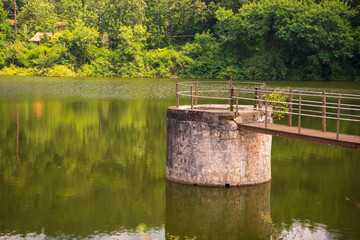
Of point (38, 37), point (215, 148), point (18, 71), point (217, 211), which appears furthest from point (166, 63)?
point (217, 211)

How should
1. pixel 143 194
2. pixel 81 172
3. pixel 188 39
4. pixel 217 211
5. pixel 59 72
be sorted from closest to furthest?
1. pixel 217 211
2. pixel 143 194
3. pixel 81 172
4. pixel 59 72
5. pixel 188 39

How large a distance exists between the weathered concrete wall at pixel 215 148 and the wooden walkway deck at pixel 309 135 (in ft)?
1.68

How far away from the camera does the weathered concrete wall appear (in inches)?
642

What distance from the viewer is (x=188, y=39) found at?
9125cm

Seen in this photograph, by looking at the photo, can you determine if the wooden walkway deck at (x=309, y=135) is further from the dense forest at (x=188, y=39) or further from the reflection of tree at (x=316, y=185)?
the dense forest at (x=188, y=39)

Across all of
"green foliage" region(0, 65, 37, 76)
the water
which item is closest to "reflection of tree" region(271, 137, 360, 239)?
the water

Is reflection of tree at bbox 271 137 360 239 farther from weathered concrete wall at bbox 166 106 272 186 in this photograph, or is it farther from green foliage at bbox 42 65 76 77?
green foliage at bbox 42 65 76 77

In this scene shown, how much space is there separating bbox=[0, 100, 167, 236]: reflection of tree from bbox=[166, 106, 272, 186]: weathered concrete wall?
1544 mm

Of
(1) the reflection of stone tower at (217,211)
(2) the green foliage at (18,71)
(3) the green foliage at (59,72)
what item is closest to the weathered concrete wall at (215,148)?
(1) the reflection of stone tower at (217,211)

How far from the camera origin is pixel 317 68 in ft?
234

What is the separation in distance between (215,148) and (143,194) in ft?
10.4

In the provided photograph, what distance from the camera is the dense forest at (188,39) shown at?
68.2m

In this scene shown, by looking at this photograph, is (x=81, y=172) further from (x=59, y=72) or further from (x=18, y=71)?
(x=18, y=71)

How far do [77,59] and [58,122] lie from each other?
53.8 metres
